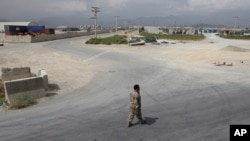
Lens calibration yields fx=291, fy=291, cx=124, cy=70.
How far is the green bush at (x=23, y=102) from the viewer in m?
13.6

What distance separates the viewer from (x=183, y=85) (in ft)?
56.7

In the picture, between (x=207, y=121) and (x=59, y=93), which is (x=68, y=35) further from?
(x=207, y=121)

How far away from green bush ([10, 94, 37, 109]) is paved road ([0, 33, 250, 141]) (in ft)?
1.66

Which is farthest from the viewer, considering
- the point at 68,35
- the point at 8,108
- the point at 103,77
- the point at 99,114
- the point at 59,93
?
the point at 68,35

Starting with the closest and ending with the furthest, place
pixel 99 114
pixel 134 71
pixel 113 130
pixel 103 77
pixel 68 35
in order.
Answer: pixel 113 130 → pixel 99 114 → pixel 103 77 → pixel 134 71 → pixel 68 35

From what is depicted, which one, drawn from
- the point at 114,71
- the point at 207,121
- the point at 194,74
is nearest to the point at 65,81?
the point at 114,71

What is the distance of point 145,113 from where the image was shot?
11.7m

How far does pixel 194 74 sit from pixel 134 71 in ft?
15.4

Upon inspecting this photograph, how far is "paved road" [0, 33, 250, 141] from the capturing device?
9477 millimetres

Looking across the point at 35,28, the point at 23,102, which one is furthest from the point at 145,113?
the point at 35,28

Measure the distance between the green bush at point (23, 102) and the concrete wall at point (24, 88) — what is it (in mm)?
266

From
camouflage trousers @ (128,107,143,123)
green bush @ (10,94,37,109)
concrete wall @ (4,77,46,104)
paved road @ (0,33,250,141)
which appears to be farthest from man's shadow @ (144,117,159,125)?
concrete wall @ (4,77,46,104)

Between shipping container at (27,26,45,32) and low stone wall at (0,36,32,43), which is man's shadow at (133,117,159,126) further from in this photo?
shipping container at (27,26,45,32)

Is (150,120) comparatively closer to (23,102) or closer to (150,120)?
(150,120)
